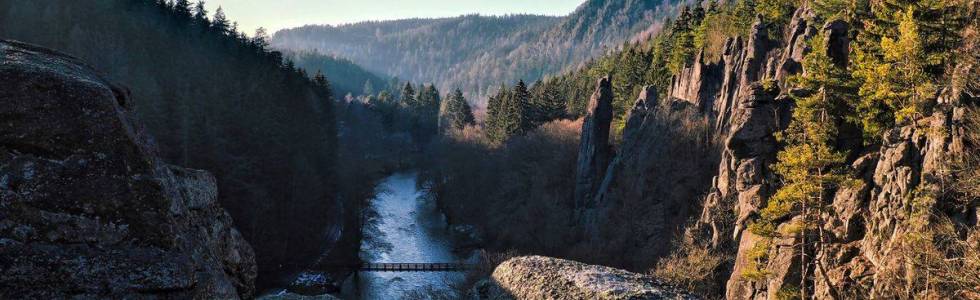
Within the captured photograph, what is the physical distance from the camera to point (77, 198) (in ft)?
17.6

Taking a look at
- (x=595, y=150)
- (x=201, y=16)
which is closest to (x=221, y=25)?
(x=201, y=16)

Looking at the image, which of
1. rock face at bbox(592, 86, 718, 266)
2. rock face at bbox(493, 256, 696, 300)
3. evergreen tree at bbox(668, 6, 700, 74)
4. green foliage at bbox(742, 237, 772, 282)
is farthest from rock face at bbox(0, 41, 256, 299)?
evergreen tree at bbox(668, 6, 700, 74)

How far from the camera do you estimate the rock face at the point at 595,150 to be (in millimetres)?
57281

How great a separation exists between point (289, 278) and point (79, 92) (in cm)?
4625

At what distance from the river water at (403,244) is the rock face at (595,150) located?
14.9 m

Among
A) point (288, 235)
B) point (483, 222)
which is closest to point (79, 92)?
point (288, 235)

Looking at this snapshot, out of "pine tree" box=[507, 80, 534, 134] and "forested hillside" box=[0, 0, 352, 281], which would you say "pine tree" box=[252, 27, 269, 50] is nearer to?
"forested hillside" box=[0, 0, 352, 281]

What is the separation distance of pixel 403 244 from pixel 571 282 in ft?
160

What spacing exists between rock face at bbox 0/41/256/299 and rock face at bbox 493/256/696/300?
484 inches

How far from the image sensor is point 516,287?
19.9 m

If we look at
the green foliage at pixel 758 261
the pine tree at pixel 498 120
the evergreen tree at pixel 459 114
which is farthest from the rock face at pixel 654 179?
the evergreen tree at pixel 459 114

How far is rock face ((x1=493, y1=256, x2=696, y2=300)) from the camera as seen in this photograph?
623 inches

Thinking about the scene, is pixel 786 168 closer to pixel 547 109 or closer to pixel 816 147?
pixel 816 147

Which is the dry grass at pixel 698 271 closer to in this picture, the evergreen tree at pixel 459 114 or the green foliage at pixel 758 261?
the green foliage at pixel 758 261
